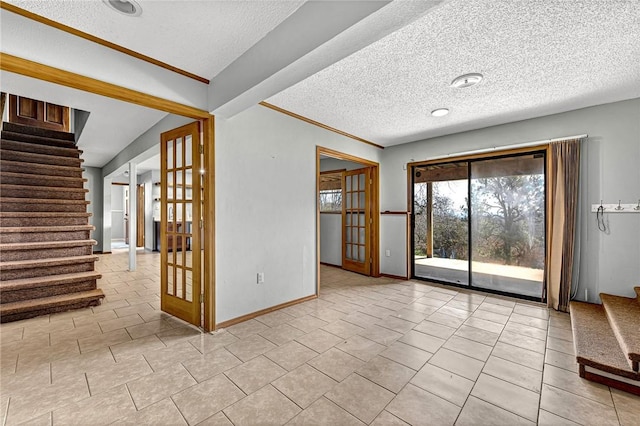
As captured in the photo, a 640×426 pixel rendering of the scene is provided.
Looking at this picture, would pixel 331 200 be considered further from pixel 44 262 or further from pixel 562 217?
pixel 44 262

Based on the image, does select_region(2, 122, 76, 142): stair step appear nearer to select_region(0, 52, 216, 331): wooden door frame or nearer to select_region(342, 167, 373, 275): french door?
select_region(0, 52, 216, 331): wooden door frame

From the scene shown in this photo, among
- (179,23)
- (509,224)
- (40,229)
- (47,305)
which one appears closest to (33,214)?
(40,229)

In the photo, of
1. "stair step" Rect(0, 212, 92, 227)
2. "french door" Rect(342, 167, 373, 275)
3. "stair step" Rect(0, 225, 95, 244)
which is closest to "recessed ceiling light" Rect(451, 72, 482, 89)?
"french door" Rect(342, 167, 373, 275)

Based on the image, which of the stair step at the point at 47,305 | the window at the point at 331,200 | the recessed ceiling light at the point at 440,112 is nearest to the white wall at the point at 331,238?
the window at the point at 331,200

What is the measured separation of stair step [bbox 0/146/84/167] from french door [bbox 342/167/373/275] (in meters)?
4.74

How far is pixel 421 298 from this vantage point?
3.82m

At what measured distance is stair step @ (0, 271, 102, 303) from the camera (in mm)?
3150

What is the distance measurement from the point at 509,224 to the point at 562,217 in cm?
71

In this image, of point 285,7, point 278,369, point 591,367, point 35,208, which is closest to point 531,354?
point 591,367

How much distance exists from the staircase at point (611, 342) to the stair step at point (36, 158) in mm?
6724

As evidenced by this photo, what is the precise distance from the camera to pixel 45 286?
11.0 ft

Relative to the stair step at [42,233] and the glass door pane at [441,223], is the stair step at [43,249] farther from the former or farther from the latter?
the glass door pane at [441,223]

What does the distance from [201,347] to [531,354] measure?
9.27 ft

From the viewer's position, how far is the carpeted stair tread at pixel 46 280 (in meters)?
3.13
